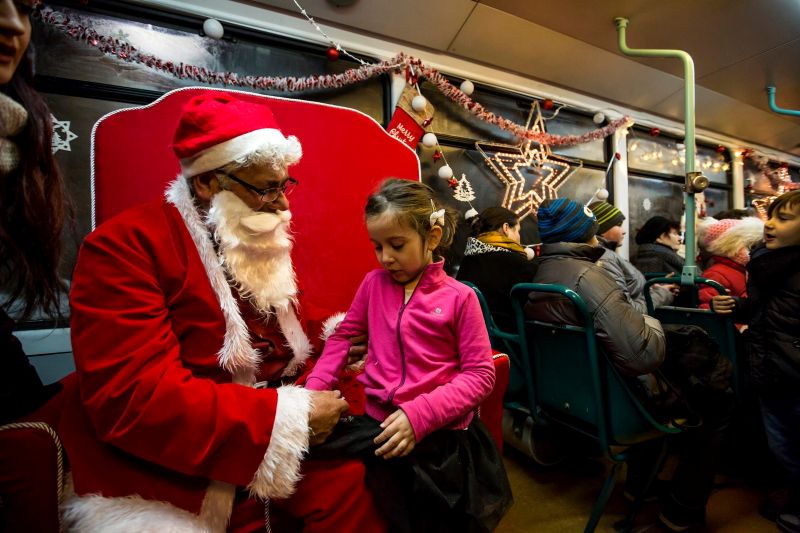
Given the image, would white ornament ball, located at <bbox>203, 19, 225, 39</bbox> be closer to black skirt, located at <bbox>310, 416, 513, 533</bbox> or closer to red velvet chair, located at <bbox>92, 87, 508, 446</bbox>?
red velvet chair, located at <bbox>92, 87, 508, 446</bbox>

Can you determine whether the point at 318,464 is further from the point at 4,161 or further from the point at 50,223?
the point at 4,161

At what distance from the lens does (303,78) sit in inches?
85.7

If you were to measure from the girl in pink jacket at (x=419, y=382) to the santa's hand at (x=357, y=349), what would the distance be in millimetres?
41

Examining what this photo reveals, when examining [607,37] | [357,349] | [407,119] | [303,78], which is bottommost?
[357,349]

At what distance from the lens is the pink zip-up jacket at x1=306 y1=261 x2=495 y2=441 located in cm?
97

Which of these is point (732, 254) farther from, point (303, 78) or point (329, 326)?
point (303, 78)

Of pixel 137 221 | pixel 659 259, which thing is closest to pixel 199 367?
pixel 137 221

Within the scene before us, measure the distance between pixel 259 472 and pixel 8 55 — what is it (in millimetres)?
1001

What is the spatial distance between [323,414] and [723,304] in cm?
190

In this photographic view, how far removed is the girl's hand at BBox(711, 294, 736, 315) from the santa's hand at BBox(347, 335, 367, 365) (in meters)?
1.68

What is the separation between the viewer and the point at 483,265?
223cm

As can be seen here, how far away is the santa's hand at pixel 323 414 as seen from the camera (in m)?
0.95

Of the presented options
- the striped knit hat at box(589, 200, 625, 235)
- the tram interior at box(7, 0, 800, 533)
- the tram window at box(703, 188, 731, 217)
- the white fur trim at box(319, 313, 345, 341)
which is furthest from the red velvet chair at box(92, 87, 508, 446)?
the tram window at box(703, 188, 731, 217)

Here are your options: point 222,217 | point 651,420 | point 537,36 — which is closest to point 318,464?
point 222,217
